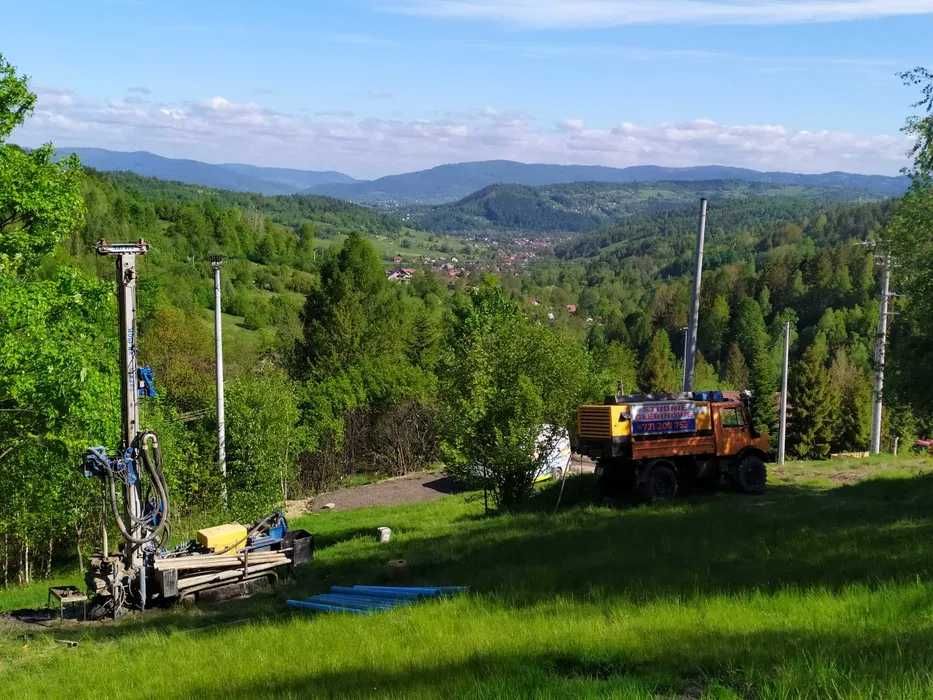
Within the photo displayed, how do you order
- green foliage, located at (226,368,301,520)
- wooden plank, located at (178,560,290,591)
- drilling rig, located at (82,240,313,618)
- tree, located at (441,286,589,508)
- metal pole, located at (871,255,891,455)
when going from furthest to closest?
green foliage, located at (226,368,301,520) → metal pole, located at (871,255,891,455) → tree, located at (441,286,589,508) → wooden plank, located at (178,560,290,591) → drilling rig, located at (82,240,313,618)

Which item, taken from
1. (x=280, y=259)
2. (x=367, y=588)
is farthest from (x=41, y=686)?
(x=280, y=259)

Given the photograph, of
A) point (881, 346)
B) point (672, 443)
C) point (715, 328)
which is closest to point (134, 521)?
point (672, 443)

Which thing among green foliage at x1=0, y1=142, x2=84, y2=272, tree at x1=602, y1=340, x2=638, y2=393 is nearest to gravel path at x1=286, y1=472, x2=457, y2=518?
green foliage at x1=0, y1=142, x2=84, y2=272

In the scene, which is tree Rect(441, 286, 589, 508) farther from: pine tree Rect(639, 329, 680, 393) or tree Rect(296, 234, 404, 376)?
pine tree Rect(639, 329, 680, 393)

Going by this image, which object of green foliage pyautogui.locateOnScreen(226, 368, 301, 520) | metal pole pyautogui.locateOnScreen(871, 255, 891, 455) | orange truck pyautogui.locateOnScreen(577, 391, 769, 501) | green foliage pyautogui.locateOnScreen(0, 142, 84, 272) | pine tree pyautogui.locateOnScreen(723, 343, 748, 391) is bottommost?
pine tree pyautogui.locateOnScreen(723, 343, 748, 391)

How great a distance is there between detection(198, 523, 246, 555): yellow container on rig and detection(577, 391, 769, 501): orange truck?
920cm

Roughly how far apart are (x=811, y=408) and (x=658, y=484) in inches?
1691

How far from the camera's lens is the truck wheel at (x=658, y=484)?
860 inches

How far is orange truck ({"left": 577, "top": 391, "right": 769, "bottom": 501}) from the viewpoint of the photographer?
2156 cm

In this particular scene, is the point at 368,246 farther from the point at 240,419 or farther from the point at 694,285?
the point at 694,285

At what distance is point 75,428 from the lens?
17.8 m

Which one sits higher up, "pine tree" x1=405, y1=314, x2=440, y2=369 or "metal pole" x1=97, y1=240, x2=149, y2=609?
"metal pole" x1=97, y1=240, x2=149, y2=609

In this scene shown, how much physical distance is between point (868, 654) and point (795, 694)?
1533 millimetres

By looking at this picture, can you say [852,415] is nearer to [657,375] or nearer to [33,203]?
[657,375]
